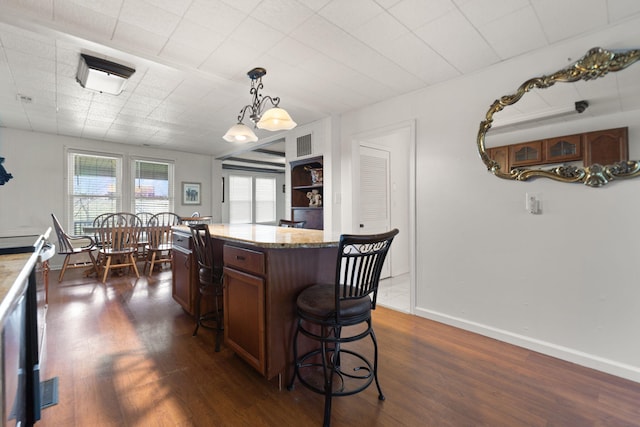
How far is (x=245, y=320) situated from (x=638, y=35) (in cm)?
310

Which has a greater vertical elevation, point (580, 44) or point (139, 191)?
point (580, 44)

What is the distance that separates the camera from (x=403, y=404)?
1.61 meters

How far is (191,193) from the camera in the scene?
6621 mm

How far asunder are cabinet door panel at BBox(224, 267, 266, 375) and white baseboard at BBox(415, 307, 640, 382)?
1.88 m

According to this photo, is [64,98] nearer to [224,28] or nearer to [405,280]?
[224,28]

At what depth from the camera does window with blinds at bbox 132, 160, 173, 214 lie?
19.5ft

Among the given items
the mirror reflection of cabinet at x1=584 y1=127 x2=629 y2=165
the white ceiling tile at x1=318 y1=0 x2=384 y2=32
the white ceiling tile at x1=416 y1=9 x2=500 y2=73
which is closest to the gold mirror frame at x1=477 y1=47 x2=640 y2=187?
the mirror reflection of cabinet at x1=584 y1=127 x2=629 y2=165

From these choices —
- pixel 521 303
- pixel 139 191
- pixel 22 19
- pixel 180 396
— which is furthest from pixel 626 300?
pixel 139 191

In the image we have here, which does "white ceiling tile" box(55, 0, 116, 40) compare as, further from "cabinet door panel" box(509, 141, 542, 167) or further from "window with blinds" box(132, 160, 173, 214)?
"window with blinds" box(132, 160, 173, 214)

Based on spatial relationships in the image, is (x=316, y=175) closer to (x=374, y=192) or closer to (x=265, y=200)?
(x=374, y=192)

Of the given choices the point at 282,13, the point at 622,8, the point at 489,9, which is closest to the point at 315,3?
the point at 282,13

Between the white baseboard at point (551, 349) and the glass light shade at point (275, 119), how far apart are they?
2.28m

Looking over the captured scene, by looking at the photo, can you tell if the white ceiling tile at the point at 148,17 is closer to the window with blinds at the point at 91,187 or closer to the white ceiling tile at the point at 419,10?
the white ceiling tile at the point at 419,10

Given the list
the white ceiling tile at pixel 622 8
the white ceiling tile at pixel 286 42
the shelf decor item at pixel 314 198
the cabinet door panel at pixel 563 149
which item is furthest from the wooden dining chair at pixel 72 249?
the white ceiling tile at pixel 622 8
